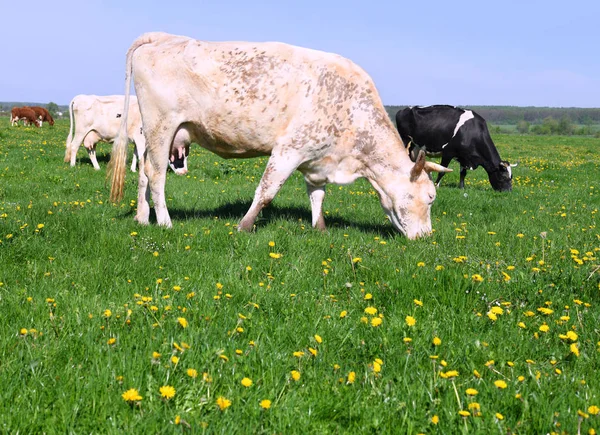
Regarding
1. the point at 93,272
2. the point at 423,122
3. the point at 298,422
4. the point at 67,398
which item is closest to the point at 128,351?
the point at 67,398

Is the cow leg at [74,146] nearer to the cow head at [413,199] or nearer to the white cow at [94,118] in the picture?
the white cow at [94,118]

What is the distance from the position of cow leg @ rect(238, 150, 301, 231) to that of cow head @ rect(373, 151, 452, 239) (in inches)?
58.0

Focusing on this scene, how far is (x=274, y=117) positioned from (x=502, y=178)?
362 inches

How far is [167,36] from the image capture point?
26.0ft

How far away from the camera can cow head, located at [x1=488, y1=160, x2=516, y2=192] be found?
46.8 feet

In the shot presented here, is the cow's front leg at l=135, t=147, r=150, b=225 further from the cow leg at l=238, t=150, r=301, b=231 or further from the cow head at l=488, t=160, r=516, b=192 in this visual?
the cow head at l=488, t=160, r=516, b=192

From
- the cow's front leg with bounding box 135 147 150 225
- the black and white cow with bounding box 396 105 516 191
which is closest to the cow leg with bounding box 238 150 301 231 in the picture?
the cow's front leg with bounding box 135 147 150 225

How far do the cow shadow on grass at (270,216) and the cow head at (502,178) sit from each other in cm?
695

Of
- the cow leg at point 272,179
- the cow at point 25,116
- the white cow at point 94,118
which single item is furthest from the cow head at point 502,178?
the cow at point 25,116

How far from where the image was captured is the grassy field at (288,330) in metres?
2.75

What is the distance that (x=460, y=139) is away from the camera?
15367 millimetres

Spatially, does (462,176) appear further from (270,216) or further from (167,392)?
(167,392)

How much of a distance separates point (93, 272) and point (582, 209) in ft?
30.0

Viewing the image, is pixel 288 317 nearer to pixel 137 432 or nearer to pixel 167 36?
pixel 137 432
